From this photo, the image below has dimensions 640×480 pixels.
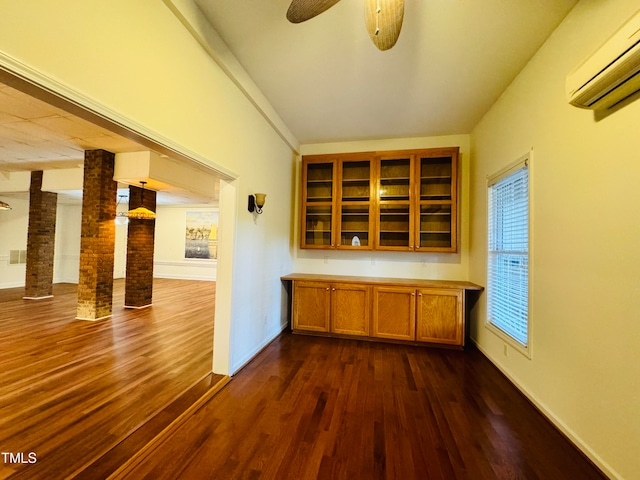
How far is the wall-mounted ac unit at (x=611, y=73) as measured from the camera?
1.22 metres

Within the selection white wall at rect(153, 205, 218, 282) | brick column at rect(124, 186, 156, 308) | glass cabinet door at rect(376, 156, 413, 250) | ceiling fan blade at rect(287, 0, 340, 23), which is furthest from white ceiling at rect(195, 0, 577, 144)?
white wall at rect(153, 205, 218, 282)

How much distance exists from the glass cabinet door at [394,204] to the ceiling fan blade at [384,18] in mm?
2352

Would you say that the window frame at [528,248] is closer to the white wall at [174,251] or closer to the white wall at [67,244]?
the white wall at [174,251]

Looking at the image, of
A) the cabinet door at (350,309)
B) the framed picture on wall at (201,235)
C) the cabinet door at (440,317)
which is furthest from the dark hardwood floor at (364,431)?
the framed picture on wall at (201,235)

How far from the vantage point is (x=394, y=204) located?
3.79 meters

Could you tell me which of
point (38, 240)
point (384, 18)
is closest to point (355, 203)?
point (384, 18)

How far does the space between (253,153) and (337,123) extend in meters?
1.33

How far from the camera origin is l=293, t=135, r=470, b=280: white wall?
383 centimetres

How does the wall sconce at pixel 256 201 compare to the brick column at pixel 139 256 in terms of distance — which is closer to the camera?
the wall sconce at pixel 256 201

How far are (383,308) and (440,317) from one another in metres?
0.72

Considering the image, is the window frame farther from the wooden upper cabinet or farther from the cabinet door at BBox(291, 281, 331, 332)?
the cabinet door at BBox(291, 281, 331, 332)

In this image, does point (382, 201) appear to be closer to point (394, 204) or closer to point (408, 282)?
point (394, 204)

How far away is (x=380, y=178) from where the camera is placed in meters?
3.88

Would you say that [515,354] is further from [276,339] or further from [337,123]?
[337,123]
